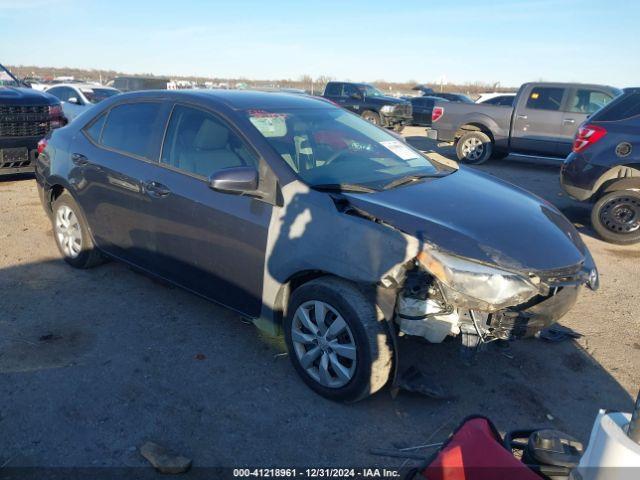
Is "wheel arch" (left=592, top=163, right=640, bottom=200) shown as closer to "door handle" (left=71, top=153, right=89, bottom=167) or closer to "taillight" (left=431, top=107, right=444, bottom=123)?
"door handle" (left=71, top=153, right=89, bottom=167)

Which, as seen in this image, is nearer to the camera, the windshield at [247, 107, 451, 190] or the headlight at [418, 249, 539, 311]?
the headlight at [418, 249, 539, 311]

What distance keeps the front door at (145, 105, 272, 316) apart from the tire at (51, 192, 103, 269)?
3.92 feet

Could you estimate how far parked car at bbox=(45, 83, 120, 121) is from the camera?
1353 centimetres

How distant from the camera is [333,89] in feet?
62.4

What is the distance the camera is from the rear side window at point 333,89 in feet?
62.0

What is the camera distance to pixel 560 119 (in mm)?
10648

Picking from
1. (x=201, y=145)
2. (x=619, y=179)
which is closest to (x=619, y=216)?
(x=619, y=179)

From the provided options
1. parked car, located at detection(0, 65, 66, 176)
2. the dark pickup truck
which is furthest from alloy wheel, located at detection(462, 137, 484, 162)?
parked car, located at detection(0, 65, 66, 176)

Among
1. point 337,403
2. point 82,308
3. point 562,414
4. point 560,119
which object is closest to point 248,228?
point 337,403

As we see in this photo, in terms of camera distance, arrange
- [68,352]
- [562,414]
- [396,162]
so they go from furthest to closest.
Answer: [396,162] < [68,352] < [562,414]

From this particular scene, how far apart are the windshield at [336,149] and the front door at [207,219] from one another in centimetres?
27

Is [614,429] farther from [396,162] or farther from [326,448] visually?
[396,162]

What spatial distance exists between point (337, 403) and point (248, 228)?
1.19m

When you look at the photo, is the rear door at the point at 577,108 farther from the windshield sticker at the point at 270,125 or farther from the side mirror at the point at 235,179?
the side mirror at the point at 235,179
